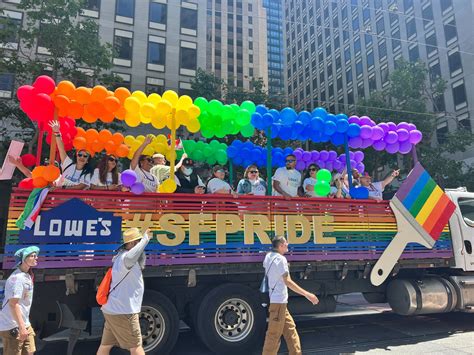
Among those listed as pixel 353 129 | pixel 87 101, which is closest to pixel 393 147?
pixel 353 129

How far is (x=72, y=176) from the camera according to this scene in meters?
5.88

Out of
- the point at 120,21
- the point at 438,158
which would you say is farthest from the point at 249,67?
the point at 438,158

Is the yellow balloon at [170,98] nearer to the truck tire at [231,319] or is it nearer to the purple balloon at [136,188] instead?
the purple balloon at [136,188]

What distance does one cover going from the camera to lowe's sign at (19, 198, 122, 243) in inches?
196

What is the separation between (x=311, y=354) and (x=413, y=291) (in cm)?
238

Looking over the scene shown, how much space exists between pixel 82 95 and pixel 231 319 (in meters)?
3.96

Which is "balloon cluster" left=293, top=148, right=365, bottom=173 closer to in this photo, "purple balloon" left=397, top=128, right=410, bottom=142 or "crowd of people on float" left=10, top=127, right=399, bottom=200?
"crowd of people on float" left=10, top=127, right=399, bottom=200

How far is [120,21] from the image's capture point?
27.5m

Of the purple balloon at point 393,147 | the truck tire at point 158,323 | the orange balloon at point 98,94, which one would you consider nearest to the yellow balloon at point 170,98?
the orange balloon at point 98,94

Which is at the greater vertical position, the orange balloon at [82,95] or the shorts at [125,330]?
the orange balloon at [82,95]

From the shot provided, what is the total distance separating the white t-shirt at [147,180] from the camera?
241 inches

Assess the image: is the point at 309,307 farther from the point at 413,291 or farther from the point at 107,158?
the point at 107,158

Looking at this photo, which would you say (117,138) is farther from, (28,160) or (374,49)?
(374,49)

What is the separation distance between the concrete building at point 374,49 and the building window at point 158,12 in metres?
10.2
